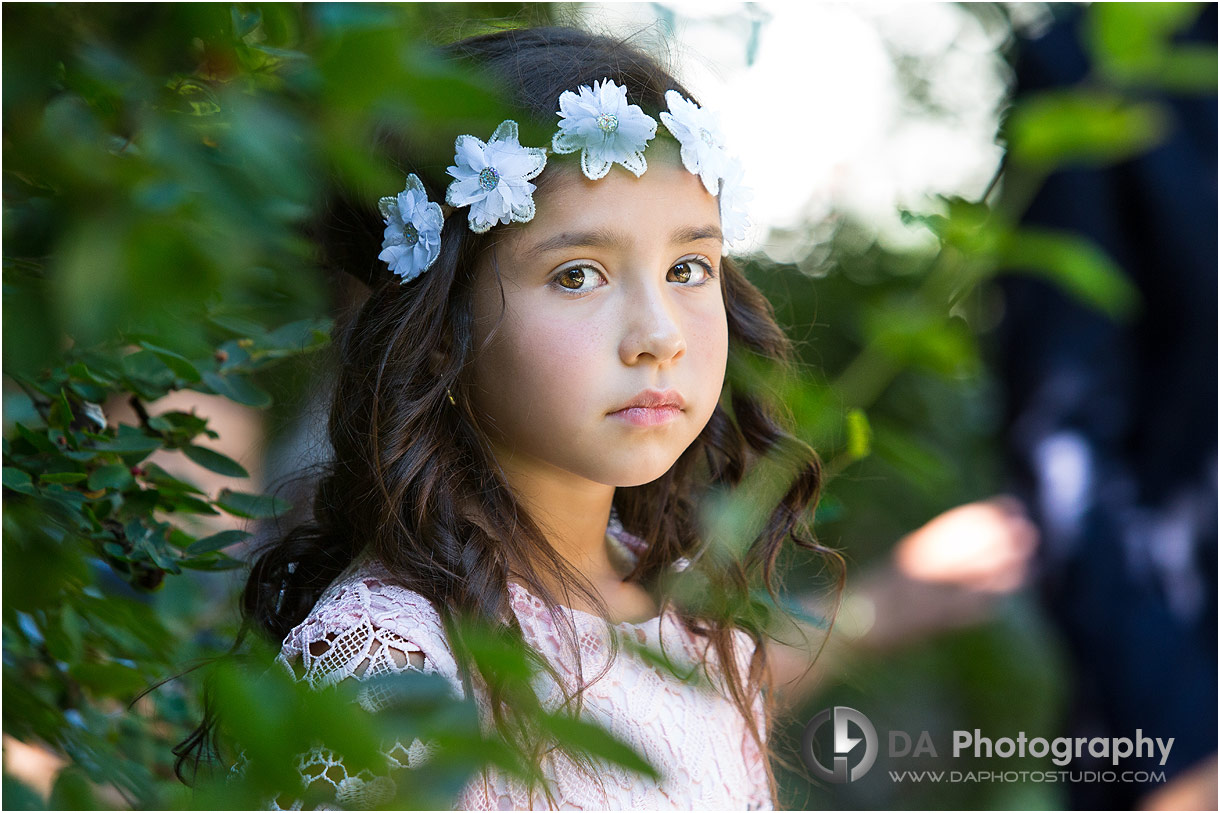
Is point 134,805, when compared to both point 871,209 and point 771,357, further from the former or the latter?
point 871,209

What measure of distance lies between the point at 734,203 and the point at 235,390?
0.73 m

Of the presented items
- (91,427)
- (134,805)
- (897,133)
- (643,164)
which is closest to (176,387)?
(91,427)

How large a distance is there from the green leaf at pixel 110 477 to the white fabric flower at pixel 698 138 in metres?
0.78

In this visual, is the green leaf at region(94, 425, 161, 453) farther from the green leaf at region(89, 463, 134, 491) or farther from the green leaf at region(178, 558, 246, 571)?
the green leaf at region(178, 558, 246, 571)

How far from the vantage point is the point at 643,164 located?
1.34 metres

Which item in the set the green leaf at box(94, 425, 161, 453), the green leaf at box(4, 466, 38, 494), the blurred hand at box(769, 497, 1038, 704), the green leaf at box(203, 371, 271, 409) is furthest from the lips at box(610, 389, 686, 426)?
the blurred hand at box(769, 497, 1038, 704)

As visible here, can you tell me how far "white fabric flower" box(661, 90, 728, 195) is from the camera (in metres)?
1.43

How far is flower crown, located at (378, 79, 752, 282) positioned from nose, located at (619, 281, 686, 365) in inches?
6.3

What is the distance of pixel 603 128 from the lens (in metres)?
1.34

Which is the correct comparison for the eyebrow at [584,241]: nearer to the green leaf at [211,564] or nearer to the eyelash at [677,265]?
the eyelash at [677,265]

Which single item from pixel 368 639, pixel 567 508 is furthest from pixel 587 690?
pixel 368 639

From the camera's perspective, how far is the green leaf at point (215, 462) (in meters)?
1.23

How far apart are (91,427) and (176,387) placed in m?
0.10

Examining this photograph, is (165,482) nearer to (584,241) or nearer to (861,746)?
(584,241)
